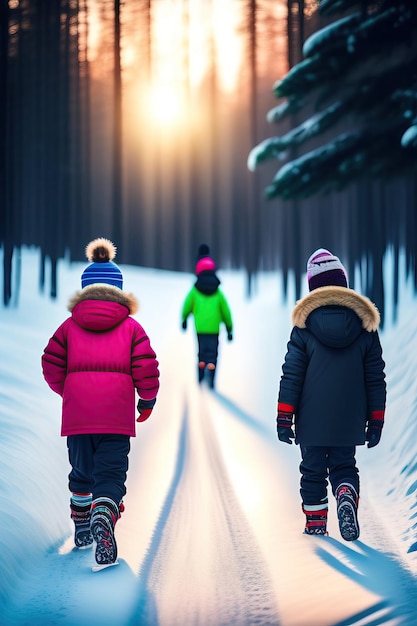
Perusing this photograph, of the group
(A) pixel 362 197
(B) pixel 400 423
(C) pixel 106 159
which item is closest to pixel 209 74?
(C) pixel 106 159

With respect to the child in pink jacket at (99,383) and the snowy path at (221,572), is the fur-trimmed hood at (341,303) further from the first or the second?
the snowy path at (221,572)

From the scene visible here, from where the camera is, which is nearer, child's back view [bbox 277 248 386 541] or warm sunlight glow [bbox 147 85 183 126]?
child's back view [bbox 277 248 386 541]

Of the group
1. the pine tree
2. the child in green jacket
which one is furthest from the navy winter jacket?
the child in green jacket

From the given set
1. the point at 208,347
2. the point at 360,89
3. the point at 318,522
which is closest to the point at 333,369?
the point at 318,522

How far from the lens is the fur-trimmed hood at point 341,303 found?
5.25 metres

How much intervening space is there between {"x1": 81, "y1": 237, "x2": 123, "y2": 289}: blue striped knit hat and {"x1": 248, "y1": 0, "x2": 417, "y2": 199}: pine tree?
5.38 m

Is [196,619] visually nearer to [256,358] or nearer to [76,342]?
[76,342]

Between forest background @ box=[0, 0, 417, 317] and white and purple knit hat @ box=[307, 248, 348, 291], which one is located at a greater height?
forest background @ box=[0, 0, 417, 317]

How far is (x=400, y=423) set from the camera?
8.92m

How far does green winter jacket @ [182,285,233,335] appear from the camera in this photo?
13.0 m

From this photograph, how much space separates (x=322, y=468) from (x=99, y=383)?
5.46 feet

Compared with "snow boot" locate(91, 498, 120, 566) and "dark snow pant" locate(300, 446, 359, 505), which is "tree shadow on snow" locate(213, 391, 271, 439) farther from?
"snow boot" locate(91, 498, 120, 566)

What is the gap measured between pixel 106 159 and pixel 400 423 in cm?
3452

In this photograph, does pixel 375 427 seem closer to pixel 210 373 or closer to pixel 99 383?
pixel 99 383
